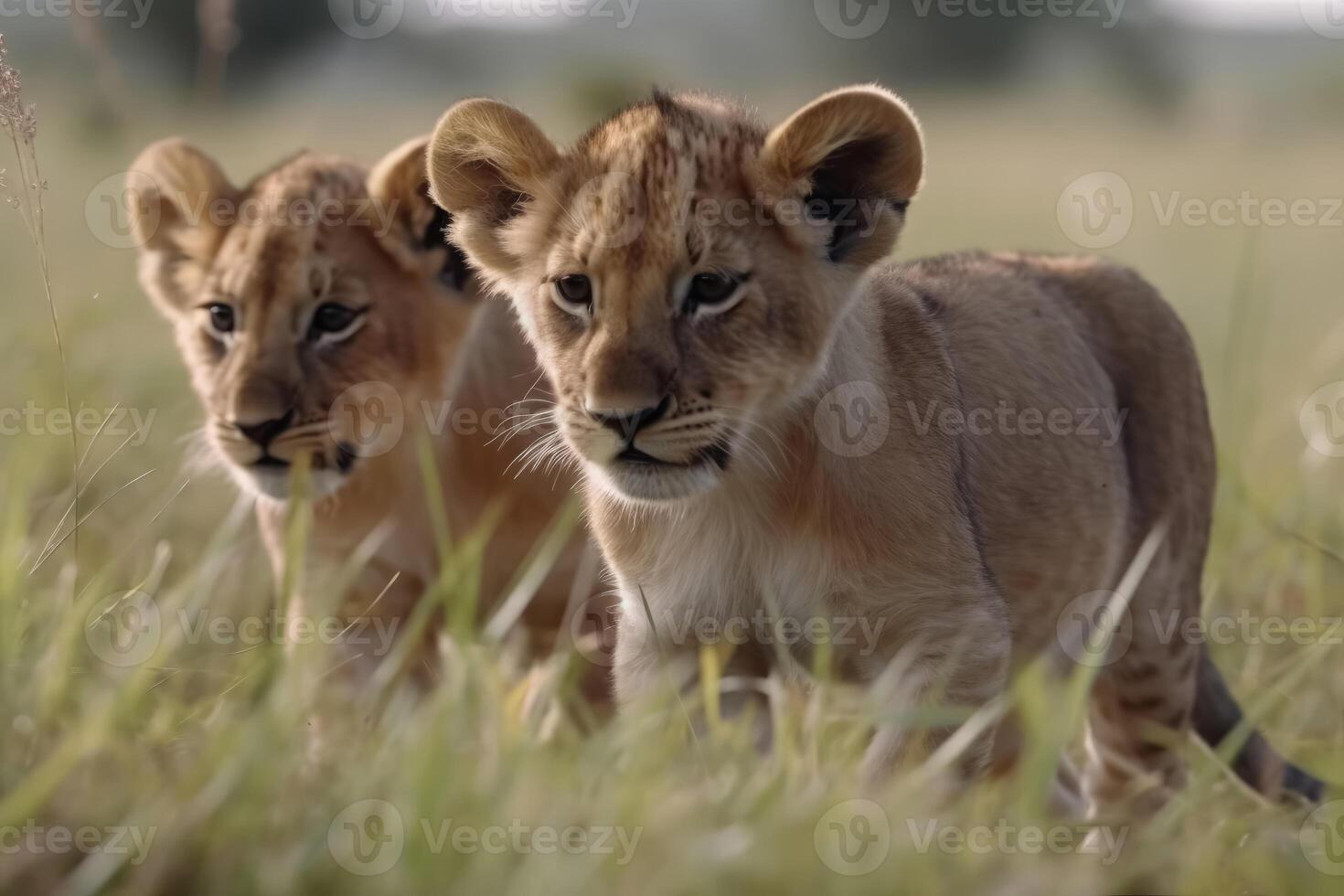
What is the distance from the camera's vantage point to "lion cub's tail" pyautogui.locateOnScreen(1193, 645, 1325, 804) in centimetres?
354

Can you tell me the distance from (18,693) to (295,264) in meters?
1.92

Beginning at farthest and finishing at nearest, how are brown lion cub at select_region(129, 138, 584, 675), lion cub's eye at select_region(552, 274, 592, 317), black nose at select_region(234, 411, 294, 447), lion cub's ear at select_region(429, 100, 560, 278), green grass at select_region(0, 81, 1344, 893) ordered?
1. brown lion cub at select_region(129, 138, 584, 675)
2. black nose at select_region(234, 411, 294, 447)
3. lion cub's ear at select_region(429, 100, 560, 278)
4. lion cub's eye at select_region(552, 274, 592, 317)
5. green grass at select_region(0, 81, 1344, 893)

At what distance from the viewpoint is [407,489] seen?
Answer: 4492 millimetres

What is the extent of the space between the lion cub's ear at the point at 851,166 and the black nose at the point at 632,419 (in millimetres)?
556

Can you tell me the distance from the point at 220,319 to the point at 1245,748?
2.91 m

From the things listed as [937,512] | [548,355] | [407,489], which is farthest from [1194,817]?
[407,489]

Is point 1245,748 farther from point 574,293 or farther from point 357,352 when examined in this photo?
A: point 357,352

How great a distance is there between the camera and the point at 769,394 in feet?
10.2

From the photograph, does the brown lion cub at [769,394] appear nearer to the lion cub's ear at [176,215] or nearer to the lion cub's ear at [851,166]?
the lion cub's ear at [851,166]

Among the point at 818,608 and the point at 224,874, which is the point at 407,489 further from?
the point at 224,874

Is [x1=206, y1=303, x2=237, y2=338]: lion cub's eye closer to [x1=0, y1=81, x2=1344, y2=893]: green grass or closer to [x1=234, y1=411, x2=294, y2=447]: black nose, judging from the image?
[x1=234, y1=411, x2=294, y2=447]: black nose

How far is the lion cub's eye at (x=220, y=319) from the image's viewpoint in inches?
167

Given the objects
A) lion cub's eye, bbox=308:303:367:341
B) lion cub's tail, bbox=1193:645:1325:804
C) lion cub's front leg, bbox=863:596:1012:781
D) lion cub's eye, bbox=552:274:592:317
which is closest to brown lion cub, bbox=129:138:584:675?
lion cub's eye, bbox=308:303:367:341

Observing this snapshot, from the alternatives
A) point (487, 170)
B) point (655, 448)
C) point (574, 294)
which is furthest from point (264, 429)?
point (655, 448)
